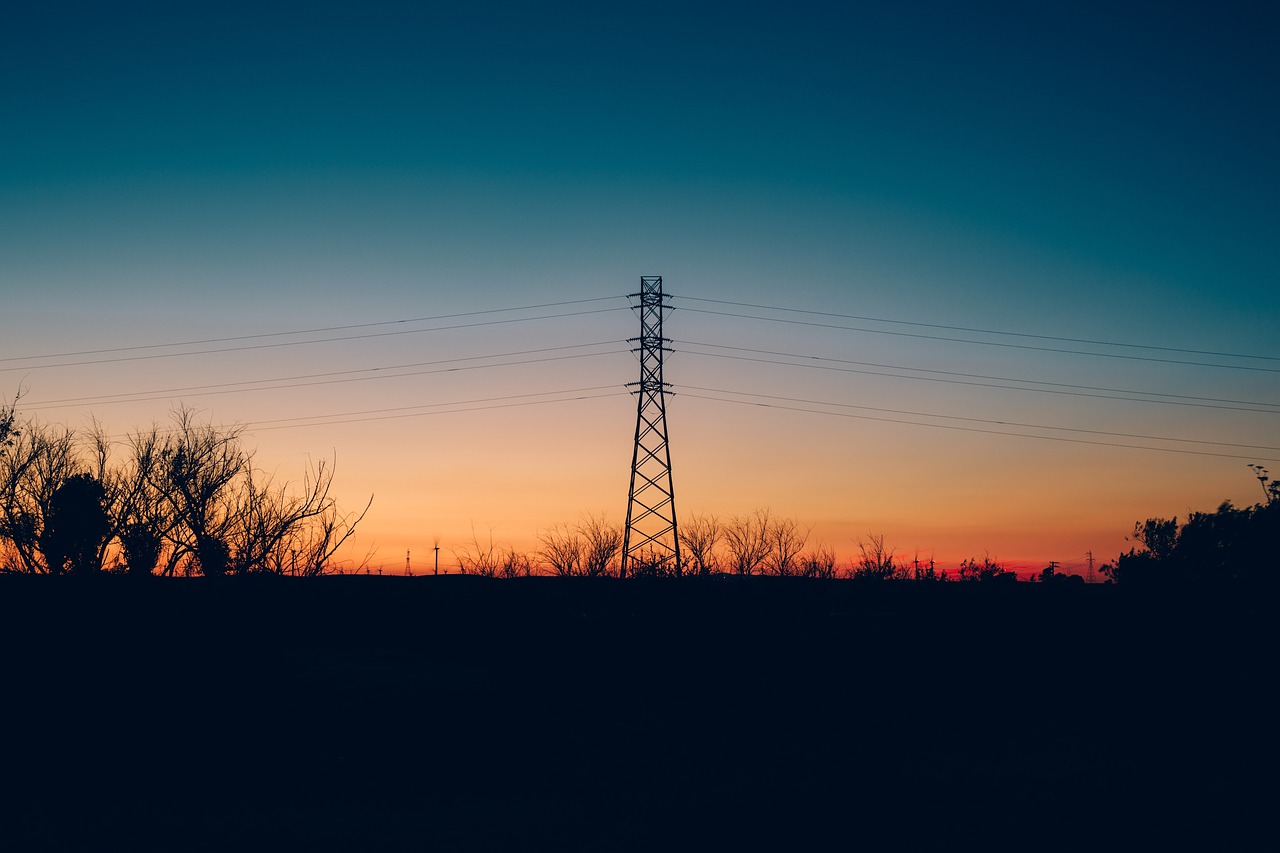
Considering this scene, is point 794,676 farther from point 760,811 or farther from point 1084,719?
point 760,811

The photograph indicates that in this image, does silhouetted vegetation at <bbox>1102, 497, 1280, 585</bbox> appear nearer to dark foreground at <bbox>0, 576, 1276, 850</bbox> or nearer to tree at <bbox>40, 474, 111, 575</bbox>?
dark foreground at <bbox>0, 576, 1276, 850</bbox>

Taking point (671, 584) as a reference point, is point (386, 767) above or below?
below

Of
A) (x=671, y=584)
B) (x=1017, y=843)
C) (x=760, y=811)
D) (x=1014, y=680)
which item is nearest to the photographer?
(x=1017, y=843)

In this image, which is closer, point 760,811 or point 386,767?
point 760,811

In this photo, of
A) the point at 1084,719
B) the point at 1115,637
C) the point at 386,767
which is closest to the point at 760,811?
the point at 386,767

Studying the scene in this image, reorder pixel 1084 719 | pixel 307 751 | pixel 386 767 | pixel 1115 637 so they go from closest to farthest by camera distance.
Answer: pixel 386 767 → pixel 307 751 → pixel 1084 719 → pixel 1115 637

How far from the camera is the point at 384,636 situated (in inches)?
1372

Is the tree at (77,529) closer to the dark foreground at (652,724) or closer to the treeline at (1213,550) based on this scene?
the dark foreground at (652,724)

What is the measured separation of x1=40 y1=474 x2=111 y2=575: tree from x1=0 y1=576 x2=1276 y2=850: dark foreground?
7.71 m

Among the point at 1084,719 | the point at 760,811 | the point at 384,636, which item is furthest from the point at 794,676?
the point at 384,636

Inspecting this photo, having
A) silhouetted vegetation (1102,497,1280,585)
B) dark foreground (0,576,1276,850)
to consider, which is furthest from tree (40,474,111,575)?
silhouetted vegetation (1102,497,1280,585)

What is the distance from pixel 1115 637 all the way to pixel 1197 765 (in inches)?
501

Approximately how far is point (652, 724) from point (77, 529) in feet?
77.1

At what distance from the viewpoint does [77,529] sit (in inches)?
1179
